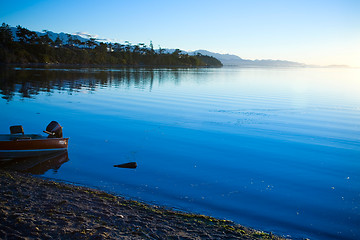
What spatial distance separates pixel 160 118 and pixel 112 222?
1921cm

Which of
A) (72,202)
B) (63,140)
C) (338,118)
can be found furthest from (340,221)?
(338,118)

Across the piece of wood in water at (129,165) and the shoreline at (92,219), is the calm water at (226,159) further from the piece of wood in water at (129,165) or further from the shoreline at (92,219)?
the shoreline at (92,219)

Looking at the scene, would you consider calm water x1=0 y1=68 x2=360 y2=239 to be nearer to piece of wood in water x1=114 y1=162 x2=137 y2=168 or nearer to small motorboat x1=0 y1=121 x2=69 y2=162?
piece of wood in water x1=114 y1=162 x2=137 y2=168

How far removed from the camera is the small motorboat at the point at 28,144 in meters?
13.8

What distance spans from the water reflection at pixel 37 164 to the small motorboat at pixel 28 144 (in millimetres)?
269

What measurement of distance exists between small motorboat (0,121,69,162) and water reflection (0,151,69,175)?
0.88 feet

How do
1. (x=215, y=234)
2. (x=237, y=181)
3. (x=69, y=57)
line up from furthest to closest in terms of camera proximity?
(x=69, y=57) < (x=237, y=181) < (x=215, y=234)

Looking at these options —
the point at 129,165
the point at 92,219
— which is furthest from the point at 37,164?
the point at 92,219

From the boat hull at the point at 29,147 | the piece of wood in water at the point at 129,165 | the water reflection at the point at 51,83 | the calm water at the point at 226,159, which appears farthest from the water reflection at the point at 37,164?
the water reflection at the point at 51,83

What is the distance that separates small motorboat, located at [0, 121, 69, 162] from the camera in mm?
13750

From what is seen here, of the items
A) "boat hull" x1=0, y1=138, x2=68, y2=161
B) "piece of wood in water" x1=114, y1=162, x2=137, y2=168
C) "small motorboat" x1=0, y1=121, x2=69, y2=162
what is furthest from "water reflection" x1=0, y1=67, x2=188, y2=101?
→ "piece of wood in water" x1=114, y1=162, x2=137, y2=168

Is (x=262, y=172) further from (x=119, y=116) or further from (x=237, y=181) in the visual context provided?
(x=119, y=116)

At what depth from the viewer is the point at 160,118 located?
89.1 feet

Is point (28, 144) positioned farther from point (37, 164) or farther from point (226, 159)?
point (226, 159)
